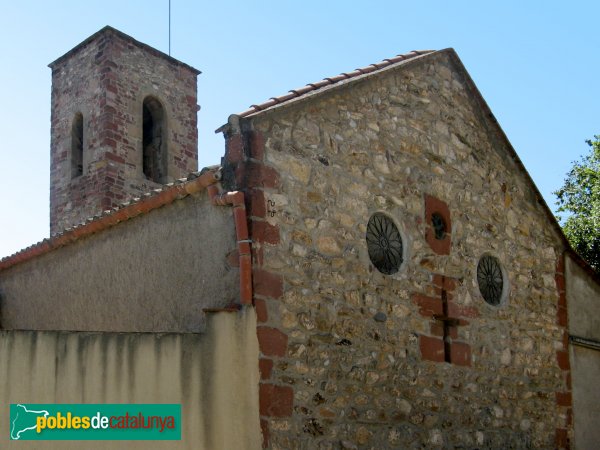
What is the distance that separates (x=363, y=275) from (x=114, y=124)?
7.40 metres

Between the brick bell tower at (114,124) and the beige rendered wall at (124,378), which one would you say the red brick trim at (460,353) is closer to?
the beige rendered wall at (124,378)

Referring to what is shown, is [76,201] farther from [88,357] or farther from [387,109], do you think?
[88,357]

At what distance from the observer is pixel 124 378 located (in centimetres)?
660

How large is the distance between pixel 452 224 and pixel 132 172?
21.6ft

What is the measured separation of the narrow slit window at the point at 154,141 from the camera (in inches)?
587

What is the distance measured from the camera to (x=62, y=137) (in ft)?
49.8

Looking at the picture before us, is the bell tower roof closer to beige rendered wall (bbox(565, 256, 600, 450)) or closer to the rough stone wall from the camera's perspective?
the rough stone wall

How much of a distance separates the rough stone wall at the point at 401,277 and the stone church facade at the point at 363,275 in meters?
0.02

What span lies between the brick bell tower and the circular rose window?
249 inches

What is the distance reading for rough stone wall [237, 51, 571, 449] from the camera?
7.44m

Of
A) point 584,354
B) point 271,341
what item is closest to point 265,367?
point 271,341

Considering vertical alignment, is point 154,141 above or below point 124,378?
above

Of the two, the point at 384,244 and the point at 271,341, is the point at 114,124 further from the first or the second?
the point at 271,341

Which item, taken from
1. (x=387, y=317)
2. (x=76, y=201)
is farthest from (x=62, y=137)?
(x=387, y=317)
